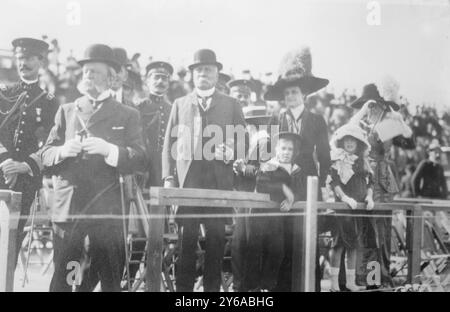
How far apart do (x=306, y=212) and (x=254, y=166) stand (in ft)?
1.88

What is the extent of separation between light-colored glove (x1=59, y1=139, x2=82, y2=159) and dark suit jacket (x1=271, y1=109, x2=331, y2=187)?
1.62m

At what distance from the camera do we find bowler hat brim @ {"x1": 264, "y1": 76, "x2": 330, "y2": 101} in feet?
15.2

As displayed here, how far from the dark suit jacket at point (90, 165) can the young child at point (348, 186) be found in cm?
172

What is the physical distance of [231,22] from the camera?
179 inches

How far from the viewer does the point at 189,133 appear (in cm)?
433

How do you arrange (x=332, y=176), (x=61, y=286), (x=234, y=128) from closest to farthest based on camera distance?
(x=61, y=286) → (x=234, y=128) → (x=332, y=176)

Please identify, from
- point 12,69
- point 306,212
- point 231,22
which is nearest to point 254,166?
point 306,212

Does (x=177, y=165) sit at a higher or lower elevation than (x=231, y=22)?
lower

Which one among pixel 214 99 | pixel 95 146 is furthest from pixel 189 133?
pixel 95 146

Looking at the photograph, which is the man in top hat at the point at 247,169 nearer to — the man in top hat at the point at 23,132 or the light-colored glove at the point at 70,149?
the light-colored glove at the point at 70,149

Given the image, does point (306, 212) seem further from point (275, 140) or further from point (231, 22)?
point (231, 22)

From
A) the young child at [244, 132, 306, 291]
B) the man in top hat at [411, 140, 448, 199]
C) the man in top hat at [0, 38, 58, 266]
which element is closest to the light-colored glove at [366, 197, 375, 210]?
the man in top hat at [411, 140, 448, 199]

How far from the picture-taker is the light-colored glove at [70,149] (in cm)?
412

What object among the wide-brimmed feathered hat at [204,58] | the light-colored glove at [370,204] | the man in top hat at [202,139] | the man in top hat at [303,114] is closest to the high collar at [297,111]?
the man in top hat at [303,114]
